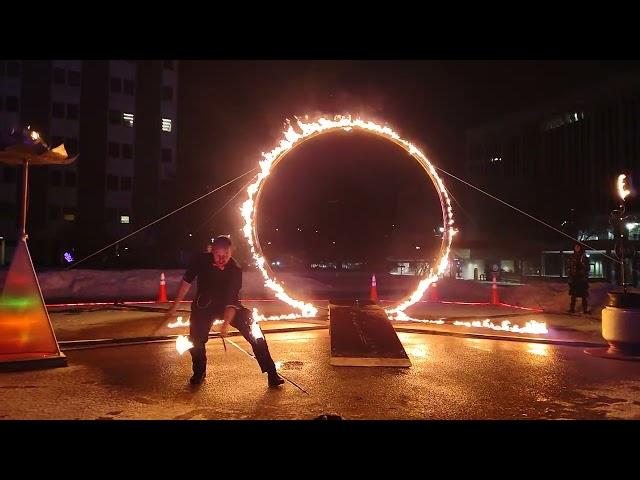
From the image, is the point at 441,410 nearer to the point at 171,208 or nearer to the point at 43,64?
the point at 171,208

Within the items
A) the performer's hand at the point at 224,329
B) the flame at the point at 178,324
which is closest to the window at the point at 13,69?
the flame at the point at 178,324

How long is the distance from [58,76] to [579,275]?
168 feet

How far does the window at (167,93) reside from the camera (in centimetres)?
5581

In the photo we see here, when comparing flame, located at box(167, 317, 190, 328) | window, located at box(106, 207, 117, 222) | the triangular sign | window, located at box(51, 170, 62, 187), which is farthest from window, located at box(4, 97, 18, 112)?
the triangular sign

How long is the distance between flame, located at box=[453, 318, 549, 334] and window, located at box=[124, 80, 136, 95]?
49.4 m

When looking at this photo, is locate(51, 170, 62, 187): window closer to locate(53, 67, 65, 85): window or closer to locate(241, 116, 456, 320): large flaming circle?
locate(53, 67, 65, 85): window

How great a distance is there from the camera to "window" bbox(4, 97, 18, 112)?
163 ft

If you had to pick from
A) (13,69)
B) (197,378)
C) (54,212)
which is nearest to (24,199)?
(197,378)

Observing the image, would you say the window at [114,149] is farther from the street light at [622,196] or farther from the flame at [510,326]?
the street light at [622,196]

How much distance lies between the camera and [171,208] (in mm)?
47938

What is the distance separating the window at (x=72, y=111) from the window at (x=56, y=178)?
5365 millimetres

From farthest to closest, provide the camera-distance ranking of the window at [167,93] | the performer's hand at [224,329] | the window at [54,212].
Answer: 1. the window at [167,93]
2. the window at [54,212]
3. the performer's hand at [224,329]

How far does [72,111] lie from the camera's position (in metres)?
51.8
